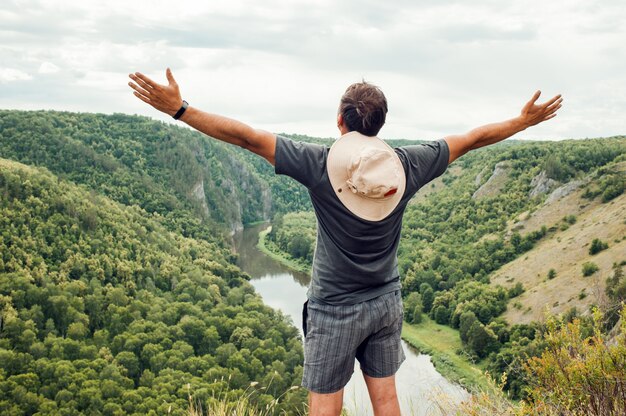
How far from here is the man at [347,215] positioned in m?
2.50

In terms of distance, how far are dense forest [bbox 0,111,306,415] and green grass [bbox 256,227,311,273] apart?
18.6 feet

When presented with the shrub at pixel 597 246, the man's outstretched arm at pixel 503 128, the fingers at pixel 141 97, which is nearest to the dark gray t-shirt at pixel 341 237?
the man's outstretched arm at pixel 503 128

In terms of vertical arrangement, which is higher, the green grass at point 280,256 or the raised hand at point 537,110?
the raised hand at point 537,110

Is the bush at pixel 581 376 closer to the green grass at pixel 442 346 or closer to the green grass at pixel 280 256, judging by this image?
the green grass at pixel 442 346

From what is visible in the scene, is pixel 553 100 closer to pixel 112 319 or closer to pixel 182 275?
pixel 112 319

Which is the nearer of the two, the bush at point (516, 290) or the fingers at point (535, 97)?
the fingers at point (535, 97)

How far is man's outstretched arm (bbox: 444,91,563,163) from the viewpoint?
3.01 m

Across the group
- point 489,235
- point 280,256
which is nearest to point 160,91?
point 489,235

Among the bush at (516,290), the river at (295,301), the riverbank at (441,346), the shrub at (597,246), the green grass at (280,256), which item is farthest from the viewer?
the green grass at (280,256)

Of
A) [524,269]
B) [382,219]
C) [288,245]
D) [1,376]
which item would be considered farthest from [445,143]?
[288,245]

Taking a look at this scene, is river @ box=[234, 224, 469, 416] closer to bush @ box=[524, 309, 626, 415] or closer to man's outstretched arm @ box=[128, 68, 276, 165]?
bush @ box=[524, 309, 626, 415]

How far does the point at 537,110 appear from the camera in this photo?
10.8 ft

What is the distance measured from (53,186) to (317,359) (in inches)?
2316

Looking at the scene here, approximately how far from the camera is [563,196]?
2112 inches
